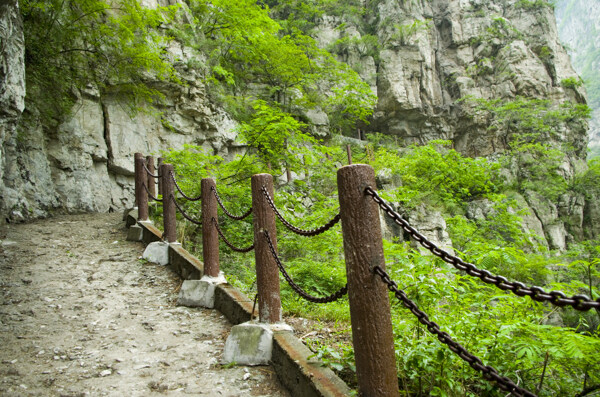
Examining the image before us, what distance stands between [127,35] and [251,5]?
636 centimetres

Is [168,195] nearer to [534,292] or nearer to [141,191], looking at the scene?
[141,191]

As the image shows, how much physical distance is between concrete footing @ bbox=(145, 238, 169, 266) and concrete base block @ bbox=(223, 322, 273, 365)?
121 inches

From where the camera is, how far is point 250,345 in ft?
9.71

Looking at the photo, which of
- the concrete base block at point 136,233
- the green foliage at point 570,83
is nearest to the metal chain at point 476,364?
the concrete base block at point 136,233

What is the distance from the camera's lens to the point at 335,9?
2666 centimetres

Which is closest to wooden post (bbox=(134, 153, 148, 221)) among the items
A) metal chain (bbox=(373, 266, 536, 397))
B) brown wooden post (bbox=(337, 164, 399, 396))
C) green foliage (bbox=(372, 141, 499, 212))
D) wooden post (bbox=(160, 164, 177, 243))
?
wooden post (bbox=(160, 164, 177, 243))

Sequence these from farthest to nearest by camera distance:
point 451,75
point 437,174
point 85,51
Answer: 1. point 451,75
2. point 437,174
3. point 85,51

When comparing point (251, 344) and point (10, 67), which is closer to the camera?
point (251, 344)

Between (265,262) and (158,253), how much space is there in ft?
10.9

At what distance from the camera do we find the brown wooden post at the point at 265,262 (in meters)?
3.05

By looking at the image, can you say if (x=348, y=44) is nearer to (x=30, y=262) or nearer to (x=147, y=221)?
(x=147, y=221)

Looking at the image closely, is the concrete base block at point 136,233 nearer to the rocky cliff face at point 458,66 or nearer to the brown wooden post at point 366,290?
the brown wooden post at point 366,290

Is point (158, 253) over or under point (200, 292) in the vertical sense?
over

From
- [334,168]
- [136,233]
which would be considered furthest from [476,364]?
[334,168]
